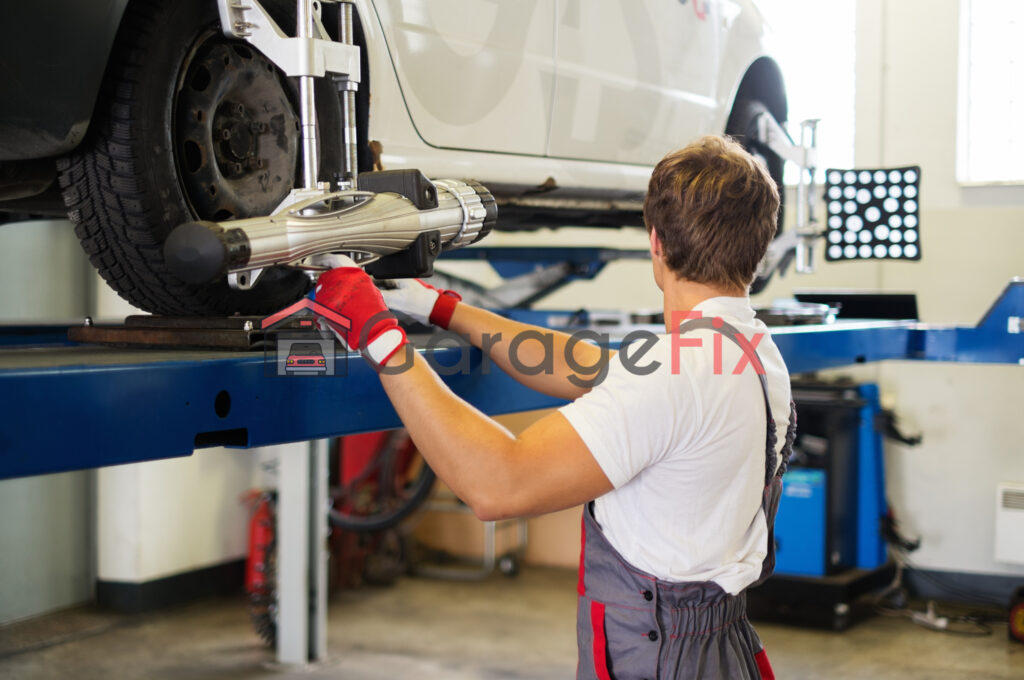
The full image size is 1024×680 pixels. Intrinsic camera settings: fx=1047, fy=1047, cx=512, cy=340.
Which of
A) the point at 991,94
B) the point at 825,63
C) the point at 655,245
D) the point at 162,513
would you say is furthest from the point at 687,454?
the point at 825,63

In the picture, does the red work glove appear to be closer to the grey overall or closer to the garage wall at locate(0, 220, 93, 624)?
the grey overall

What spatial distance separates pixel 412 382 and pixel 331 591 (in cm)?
470

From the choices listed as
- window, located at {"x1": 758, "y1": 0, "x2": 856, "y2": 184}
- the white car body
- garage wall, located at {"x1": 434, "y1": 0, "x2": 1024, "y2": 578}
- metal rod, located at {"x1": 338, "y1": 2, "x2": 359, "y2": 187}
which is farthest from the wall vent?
metal rod, located at {"x1": 338, "y1": 2, "x2": 359, "y2": 187}

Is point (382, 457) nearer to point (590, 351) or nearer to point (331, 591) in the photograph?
point (331, 591)

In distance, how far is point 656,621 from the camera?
57.5 inches

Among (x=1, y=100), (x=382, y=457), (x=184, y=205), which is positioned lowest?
(x=382, y=457)

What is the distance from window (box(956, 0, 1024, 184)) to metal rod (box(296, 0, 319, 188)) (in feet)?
16.4

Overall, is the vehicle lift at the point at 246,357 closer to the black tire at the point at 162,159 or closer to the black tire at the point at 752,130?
the black tire at the point at 162,159

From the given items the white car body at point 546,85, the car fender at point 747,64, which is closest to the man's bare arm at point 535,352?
the white car body at point 546,85

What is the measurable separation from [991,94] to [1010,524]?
7.49ft

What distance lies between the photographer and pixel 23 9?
4.50 ft

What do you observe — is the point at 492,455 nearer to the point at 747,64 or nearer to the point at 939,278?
the point at 747,64

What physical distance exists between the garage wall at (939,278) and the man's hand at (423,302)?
448 centimetres

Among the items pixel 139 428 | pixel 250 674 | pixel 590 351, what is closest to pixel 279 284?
pixel 590 351
